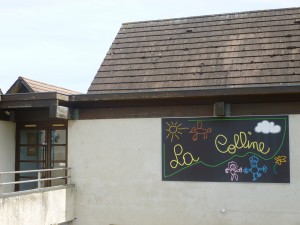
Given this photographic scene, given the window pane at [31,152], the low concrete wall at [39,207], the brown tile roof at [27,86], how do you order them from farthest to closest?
the brown tile roof at [27,86] → the window pane at [31,152] → the low concrete wall at [39,207]

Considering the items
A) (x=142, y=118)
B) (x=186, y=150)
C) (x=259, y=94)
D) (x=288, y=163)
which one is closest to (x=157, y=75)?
(x=142, y=118)

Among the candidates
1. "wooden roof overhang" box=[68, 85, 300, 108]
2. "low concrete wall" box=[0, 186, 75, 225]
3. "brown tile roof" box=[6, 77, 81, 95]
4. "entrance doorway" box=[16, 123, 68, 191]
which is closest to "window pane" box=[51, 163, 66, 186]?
"entrance doorway" box=[16, 123, 68, 191]

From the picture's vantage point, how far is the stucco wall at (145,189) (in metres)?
9.90

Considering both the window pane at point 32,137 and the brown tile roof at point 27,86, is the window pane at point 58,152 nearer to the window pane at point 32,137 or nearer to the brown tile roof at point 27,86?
the window pane at point 32,137

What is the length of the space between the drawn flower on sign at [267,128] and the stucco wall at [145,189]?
34cm

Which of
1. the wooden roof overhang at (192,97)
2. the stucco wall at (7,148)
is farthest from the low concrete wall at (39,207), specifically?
the wooden roof overhang at (192,97)

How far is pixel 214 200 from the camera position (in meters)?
10.3

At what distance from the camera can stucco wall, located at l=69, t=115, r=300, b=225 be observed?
9.90 meters

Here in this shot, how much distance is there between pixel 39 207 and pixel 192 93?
443 cm

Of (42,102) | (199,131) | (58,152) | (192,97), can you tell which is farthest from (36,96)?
(199,131)

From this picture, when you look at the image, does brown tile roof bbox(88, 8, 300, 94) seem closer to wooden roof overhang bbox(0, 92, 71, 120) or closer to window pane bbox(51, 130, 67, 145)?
window pane bbox(51, 130, 67, 145)

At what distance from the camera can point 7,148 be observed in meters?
12.2

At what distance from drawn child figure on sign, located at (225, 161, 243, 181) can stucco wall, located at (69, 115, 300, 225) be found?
0.56 feet

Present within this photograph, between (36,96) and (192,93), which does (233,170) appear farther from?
(36,96)
